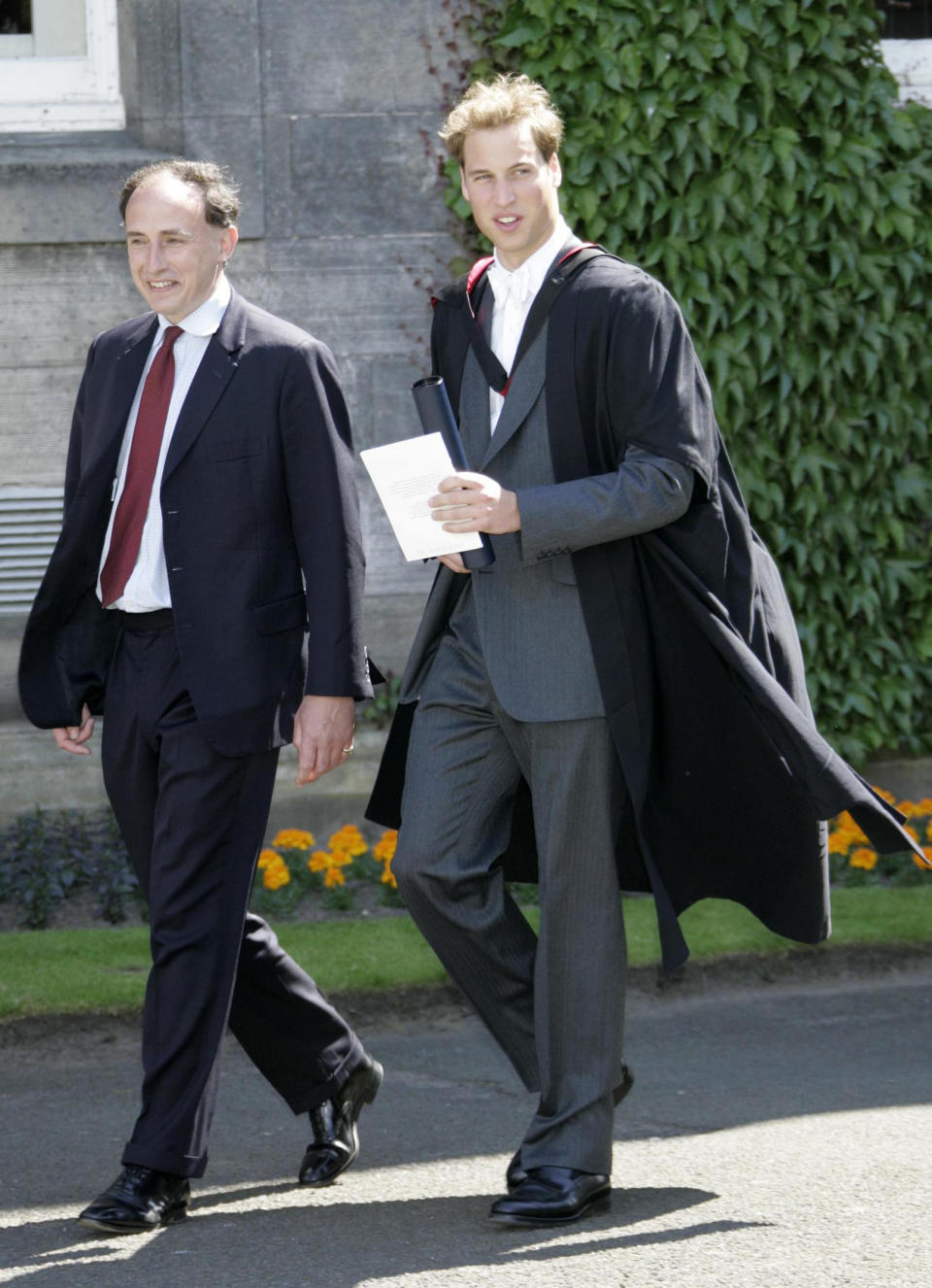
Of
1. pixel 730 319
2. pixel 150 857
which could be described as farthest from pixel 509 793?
pixel 730 319

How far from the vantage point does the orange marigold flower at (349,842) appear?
6.75 meters

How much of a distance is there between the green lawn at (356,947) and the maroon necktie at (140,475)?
170 cm

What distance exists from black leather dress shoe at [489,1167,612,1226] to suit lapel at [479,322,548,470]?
4.61 ft

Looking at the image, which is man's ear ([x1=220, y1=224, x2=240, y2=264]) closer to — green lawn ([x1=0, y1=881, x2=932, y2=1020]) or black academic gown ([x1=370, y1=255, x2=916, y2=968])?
black academic gown ([x1=370, y1=255, x2=916, y2=968])

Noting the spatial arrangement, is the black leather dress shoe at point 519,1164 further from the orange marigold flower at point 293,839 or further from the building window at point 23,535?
the building window at point 23,535

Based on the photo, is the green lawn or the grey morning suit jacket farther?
the green lawn

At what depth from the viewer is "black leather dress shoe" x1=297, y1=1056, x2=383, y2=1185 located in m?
4.18

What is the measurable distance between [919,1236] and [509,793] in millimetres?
1149

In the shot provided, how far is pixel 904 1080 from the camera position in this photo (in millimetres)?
4926

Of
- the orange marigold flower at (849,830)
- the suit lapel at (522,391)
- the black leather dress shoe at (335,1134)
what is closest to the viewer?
the suit lapel at (522,391)

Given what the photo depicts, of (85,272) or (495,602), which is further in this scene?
(85,272)

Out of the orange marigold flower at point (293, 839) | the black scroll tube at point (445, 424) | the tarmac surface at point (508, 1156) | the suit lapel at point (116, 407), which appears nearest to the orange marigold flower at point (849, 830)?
the tarmac surface at point (508, 1156)

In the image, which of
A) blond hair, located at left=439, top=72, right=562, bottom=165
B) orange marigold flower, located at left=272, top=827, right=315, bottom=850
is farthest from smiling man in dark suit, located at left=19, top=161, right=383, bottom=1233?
orange marigold flower, located at left=272, top=827, right=315, bottom=850

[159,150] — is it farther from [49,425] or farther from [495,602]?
[495,602]
